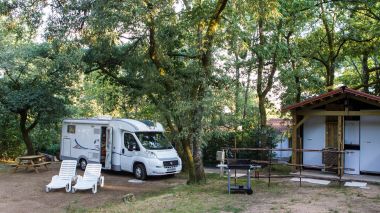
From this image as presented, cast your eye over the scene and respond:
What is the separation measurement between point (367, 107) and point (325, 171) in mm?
2685

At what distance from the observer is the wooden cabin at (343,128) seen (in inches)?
496

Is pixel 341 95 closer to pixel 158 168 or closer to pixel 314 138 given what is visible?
pixel 314 138

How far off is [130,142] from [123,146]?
0.39 metres

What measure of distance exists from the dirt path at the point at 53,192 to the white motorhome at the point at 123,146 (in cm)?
52

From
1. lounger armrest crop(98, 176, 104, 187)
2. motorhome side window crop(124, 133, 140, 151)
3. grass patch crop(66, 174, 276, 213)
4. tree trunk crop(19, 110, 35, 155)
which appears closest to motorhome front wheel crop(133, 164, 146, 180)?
motorhome side window crop(124, 133, 140, 151)

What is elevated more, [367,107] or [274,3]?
[274,3]

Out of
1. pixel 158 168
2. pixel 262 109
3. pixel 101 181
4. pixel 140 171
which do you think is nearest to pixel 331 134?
pixel 262 109

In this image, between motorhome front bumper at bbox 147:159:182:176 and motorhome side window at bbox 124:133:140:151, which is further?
motorhome side window at bbox 124:133:140:151

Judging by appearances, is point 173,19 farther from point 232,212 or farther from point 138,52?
point 232,212

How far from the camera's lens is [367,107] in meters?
12.7

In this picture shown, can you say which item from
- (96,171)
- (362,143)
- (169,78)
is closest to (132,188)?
(96,171)

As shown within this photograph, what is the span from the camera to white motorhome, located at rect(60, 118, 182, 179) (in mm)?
13742

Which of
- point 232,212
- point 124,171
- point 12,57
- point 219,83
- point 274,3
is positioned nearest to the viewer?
point 232,212

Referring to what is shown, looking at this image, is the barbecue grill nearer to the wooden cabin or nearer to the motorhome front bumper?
the wooden cabin
